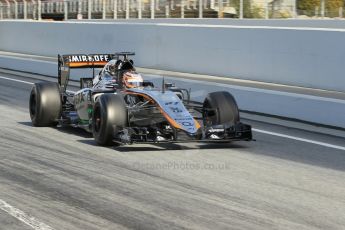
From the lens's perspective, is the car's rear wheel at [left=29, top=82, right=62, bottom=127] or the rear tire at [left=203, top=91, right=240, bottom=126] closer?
the rear tire at [left=203, top=91, right=240, bottom=126]

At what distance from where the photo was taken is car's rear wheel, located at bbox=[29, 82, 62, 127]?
1277 centimetres

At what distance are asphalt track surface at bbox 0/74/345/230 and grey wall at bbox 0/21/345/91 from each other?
320 cm

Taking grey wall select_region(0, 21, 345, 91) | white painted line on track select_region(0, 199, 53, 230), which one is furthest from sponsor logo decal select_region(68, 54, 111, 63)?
white painted line on track select_region(0, 199, 53, 230)

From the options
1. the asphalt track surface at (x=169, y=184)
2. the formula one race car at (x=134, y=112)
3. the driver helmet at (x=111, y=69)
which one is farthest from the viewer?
the driver helmet at (x=111, y=69)

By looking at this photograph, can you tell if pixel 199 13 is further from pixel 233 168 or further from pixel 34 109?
pixel 233 168

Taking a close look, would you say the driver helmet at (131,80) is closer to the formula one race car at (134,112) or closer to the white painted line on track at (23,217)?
the formula one race car at (134,112)

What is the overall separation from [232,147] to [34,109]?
3819mm

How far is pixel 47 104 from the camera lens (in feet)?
41.9

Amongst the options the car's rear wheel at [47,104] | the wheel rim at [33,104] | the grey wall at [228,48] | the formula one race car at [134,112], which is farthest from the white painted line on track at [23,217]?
the grey wall at [228,48]

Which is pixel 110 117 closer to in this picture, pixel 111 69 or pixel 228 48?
pixel 111 69

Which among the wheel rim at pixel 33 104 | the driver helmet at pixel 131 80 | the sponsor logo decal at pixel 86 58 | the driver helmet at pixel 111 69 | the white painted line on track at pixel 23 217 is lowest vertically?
the white painted line on track at pixel 23 217

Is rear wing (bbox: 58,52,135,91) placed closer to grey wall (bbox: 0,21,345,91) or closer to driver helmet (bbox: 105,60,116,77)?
driver helmet (bbox: 105,60,116,77)

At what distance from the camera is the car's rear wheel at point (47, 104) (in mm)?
12773

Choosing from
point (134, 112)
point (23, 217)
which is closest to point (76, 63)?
point (134, 112)
